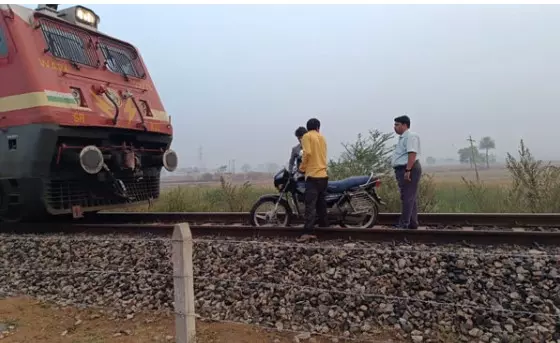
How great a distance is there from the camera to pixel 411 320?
132 inches

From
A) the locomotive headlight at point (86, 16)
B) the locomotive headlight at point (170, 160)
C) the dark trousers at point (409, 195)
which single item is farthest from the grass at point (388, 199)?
the locomotive headlight at point (86, 16)

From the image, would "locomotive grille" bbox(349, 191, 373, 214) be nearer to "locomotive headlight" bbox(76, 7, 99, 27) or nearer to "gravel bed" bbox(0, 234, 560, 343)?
"gravel bed" bbox(0, 234, 560, 343)

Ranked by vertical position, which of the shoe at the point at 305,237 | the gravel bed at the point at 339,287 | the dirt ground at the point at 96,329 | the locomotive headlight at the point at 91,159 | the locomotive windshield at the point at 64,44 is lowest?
the dirt ground at the point at 96,329

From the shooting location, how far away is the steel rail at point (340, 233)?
4789 millimetres

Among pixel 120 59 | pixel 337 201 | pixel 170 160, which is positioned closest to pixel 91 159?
pixel 170 160

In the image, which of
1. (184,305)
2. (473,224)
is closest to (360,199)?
(473,224)

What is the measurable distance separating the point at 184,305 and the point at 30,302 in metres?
2.49

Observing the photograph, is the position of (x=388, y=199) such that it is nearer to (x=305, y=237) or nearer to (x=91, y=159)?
(x=305, y=237)

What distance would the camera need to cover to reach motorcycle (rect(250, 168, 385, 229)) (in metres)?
6.18

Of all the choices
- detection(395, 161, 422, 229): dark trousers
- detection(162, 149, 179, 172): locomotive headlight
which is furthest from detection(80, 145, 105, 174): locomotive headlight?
detection(395, 161, 422, 229): dark trousers

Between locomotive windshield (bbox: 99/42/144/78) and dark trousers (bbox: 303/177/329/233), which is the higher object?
locomotive windshield (bbox: 99/42/144/78)

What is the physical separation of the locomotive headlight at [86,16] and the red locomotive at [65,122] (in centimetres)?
2

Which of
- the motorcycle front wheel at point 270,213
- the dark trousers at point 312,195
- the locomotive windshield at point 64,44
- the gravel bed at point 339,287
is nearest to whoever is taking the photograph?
the gravel bed at point 339,287

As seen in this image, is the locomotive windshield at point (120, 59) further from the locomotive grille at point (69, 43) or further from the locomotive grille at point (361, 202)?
the locomotive grille at point (361, 202)
